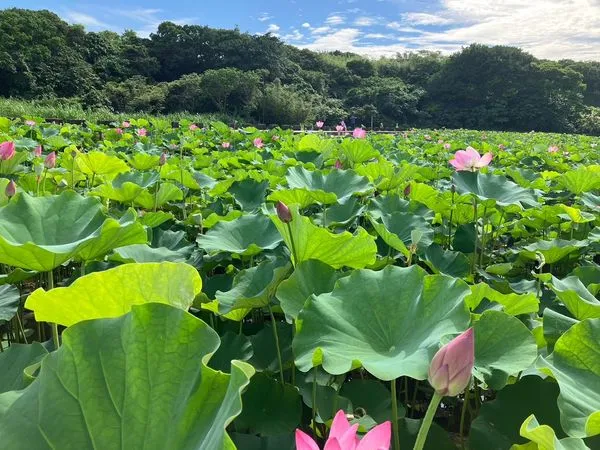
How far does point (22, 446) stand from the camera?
45cm

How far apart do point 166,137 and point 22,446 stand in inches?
219

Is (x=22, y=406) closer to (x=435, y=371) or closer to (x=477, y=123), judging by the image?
(x=435, y=371)

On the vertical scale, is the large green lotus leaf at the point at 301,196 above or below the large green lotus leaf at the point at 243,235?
above

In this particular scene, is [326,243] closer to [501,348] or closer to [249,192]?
[501,348]

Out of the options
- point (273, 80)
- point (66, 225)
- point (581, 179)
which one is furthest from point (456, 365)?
point (273, 80)

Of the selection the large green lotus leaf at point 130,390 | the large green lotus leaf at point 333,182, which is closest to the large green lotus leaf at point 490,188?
the large green lotus leaf at point 333,182

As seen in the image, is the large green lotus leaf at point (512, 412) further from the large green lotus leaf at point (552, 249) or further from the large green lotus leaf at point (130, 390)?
the large green lotus leaf at point (552, 249)

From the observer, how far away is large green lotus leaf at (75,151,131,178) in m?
1.90

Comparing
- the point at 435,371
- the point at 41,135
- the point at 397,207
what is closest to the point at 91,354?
the point at 435,371

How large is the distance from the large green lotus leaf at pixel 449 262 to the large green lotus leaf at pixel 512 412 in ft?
1.86

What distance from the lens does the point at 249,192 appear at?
179 centimetres

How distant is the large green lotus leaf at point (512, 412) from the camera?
2.34ft

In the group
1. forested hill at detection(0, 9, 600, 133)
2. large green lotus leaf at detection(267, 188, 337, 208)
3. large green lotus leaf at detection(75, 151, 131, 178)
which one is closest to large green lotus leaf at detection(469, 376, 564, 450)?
large green lotus leaf at detection(267, 188, 337, 208)

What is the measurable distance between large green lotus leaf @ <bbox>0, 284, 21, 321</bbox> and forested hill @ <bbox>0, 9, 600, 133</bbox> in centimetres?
2512
